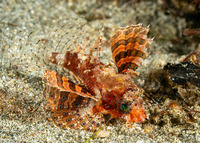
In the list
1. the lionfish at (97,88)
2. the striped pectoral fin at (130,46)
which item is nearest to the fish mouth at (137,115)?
the lionfish at (97,88)

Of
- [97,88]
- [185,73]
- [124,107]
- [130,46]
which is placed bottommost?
[124,107]

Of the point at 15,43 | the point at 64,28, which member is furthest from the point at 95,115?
the point at 15,43

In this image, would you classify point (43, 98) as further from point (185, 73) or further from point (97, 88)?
point (185, 73)

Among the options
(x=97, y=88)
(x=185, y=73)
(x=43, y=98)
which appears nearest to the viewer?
(x=97, y=88)

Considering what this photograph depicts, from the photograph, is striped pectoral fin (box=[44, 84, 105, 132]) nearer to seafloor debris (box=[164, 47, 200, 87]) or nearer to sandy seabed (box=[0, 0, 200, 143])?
sandy seabed (box=[0, 0, 200, 143])

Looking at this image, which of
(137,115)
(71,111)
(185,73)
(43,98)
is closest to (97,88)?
(71,111)

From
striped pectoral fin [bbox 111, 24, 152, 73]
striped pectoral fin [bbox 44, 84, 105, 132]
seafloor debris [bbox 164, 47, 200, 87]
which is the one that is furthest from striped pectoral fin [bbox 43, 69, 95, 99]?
seafloor debris [bbox 164, 47, 200, 87]

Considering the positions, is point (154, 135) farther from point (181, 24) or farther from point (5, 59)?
point (181, 24)

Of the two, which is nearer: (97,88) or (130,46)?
(97,88)
